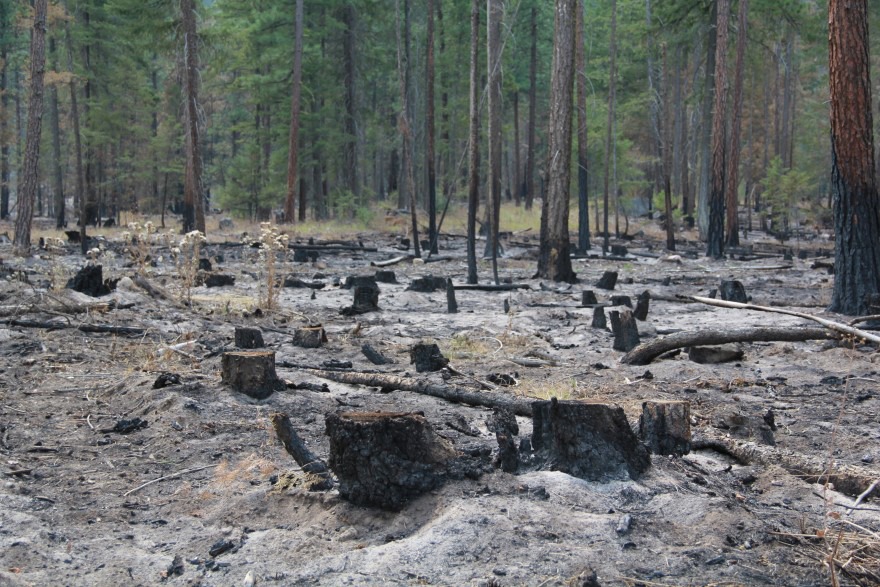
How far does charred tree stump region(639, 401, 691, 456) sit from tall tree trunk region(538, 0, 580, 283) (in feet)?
38.7

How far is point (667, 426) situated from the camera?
469 cm

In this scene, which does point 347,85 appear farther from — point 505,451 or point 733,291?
point 505,451

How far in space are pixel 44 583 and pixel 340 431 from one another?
1.38 metres

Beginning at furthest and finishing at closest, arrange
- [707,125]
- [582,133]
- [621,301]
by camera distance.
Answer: [707,125]
[582,133]
[621,301]

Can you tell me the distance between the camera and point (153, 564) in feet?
11.7

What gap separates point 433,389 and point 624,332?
3351 mm

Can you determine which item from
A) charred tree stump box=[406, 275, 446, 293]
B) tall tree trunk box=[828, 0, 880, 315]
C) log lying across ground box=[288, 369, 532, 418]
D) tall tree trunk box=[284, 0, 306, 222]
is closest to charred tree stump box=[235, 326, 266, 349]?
log lying across ground box=[288, 369, 532, 418]

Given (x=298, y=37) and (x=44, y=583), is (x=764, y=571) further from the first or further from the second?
(x=298, y=37)

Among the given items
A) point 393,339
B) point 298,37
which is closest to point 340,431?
point 393,339

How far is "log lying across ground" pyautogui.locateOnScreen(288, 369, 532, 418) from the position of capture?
18.0 feet

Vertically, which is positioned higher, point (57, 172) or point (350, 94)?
point (350, 94)

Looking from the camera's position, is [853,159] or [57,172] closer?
[853,159]

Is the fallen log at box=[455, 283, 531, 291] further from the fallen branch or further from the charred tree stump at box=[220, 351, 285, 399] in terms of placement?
the fallen branch

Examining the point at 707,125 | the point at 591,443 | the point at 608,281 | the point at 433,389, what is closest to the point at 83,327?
the point at 433,389
